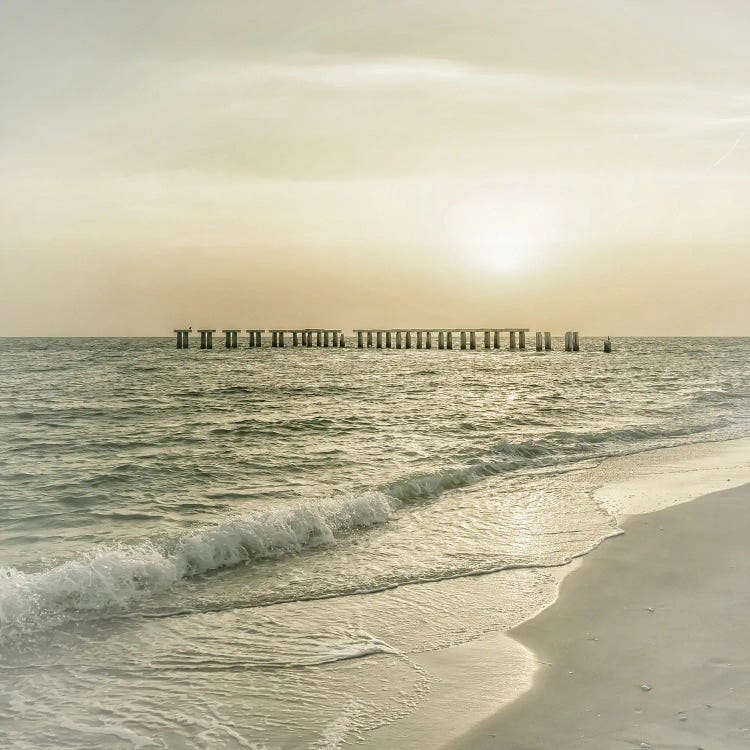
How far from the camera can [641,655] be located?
16.5 feet

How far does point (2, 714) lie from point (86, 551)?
13.0ft

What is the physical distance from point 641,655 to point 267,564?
429 centimetres

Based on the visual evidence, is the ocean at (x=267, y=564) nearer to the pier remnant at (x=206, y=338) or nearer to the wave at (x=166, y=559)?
the wave at (x=166, y=559)

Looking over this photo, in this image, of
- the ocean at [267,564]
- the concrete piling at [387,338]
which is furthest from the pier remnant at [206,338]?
the ocean at [267,564]

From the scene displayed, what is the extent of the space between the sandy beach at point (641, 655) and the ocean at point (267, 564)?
0.35 metres

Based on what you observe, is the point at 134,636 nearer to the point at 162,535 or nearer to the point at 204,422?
the point at 162,535

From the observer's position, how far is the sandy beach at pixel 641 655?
397 cm

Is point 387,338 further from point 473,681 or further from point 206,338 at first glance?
point 473,681

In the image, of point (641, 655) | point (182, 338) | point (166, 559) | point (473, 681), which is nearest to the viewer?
point (473, 681)

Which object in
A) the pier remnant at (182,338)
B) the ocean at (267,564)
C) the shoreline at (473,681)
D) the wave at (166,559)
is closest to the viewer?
the shoreline at (473,681)

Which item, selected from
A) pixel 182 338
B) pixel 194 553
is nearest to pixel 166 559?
pixel 194 553

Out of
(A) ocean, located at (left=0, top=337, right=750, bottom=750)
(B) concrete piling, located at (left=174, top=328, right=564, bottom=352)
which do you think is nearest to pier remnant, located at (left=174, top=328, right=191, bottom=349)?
(B) concrete piling, located at (left=174, top=328, right=564, bottom=352)

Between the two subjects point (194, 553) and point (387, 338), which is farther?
point (387, 338)

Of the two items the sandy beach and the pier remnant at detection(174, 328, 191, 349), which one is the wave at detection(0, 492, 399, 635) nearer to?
the sandy beach
